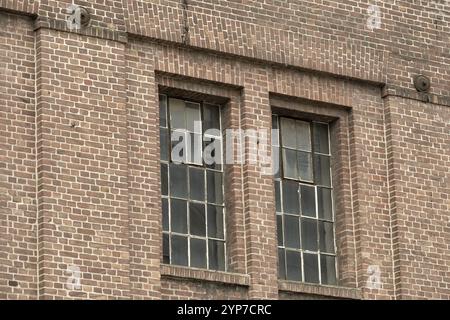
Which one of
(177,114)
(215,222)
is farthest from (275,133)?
(215,222)

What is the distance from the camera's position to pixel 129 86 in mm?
24984

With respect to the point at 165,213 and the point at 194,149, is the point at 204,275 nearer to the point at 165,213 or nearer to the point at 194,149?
the point at 165,213

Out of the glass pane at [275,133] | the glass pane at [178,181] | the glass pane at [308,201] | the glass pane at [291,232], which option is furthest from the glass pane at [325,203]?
the glass pane at [178,181]

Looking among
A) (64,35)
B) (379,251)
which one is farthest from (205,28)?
(379,251)

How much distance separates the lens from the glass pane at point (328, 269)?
2622 centimetres

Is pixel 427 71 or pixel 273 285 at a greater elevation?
pixel 427 71

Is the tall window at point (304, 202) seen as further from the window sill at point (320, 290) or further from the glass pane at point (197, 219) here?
the glass pane at point (197, 219)

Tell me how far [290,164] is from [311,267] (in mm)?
1403

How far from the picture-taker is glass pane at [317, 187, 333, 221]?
2653cm

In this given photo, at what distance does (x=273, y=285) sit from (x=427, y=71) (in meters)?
4.29

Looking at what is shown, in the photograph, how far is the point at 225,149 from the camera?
84.7 ft

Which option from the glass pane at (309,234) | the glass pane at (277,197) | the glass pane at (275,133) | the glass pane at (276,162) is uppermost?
the glass pane at (275,133)

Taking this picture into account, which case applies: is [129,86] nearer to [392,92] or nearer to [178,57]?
[178,57]

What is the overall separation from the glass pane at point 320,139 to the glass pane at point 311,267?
1.54 metres
